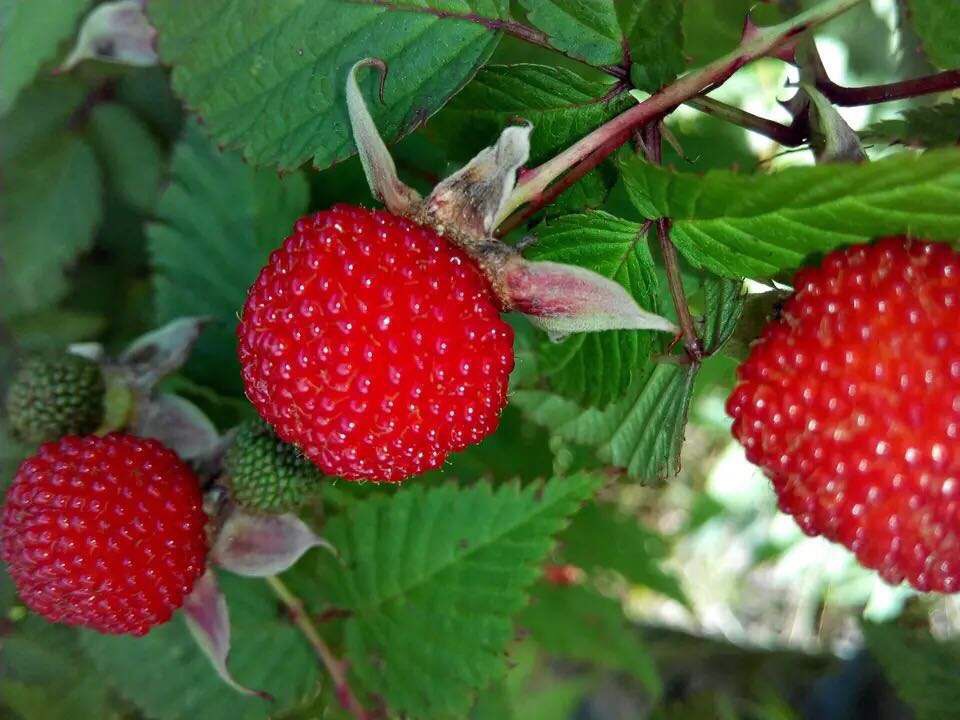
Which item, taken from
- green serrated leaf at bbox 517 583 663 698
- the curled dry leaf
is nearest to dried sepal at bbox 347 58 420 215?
the curled dry leaf

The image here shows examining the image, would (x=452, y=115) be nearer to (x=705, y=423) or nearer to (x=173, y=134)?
(x=173, y=134)

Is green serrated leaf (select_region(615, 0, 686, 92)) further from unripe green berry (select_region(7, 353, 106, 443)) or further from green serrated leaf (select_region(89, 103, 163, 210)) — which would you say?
green serrated leaf (select_region(89, 103, 163, 210))

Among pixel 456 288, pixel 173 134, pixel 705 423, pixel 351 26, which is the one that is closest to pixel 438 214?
pixel 456 288

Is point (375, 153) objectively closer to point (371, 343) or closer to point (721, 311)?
point (371, 343)

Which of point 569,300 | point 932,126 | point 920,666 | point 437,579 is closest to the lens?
point 569,300

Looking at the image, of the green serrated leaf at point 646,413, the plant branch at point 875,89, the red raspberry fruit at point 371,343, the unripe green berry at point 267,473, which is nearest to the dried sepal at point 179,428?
the unripe green berry at point 267,473

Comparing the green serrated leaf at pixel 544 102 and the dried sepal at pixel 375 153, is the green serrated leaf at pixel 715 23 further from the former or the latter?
the dried sepal at pixel 375 153

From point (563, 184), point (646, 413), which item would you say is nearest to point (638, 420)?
point (646, 413)
